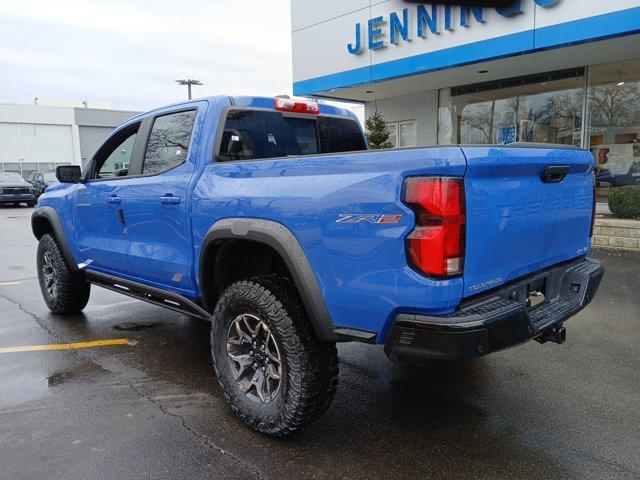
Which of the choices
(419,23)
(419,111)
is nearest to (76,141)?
(419,111)

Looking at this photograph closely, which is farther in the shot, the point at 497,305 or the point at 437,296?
the point at 497,305

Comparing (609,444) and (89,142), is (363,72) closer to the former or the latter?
(609,444)

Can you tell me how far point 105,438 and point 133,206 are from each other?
173 cm

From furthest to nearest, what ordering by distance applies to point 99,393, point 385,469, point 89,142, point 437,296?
point 89,142, point 99,393, point 385,469, point 437,296

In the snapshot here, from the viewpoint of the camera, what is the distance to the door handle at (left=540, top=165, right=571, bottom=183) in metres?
2.80

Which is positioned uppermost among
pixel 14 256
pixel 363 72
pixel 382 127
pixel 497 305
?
pixel 363 72

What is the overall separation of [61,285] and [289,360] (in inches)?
144

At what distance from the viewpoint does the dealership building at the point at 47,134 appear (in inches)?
1912

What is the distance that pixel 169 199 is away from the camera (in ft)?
11.7

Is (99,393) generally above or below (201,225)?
below

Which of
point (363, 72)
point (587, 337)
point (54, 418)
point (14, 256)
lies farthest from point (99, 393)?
point (363, 72)

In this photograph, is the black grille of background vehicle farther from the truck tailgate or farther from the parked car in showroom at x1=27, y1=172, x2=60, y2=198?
the truck tailgate

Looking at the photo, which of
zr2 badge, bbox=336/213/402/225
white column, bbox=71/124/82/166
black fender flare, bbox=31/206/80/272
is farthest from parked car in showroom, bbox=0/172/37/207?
white column, bbox=71/124/82/166

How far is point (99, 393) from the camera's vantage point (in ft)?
12.0
